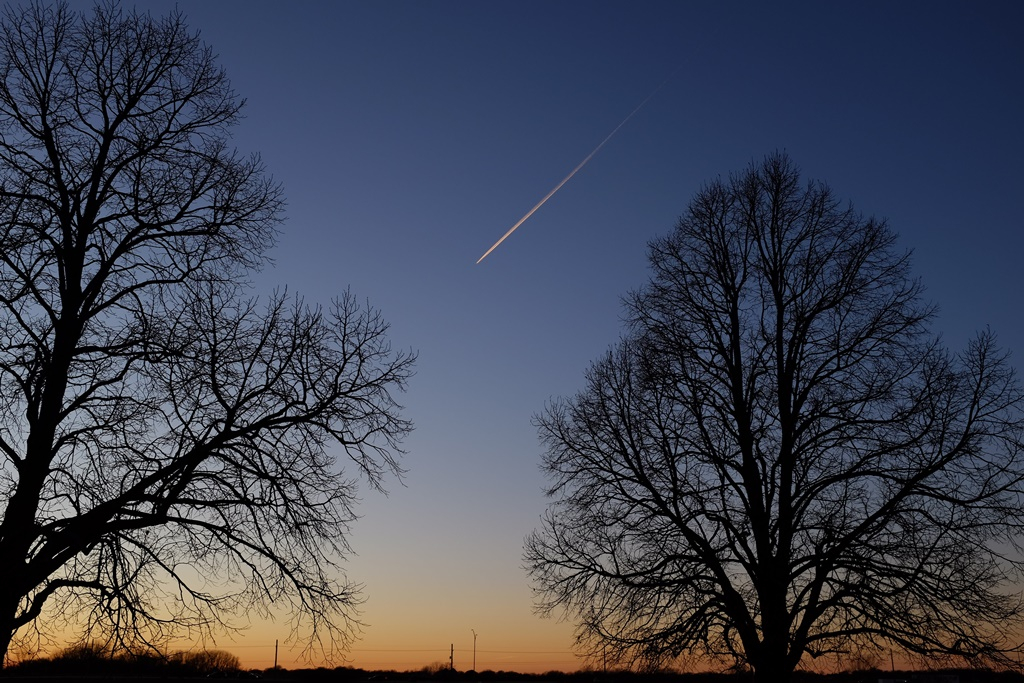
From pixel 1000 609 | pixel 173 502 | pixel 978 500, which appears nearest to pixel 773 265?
pixel 978 500

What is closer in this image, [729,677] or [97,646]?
[97,646]

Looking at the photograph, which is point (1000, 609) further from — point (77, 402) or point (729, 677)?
point (77, 402)

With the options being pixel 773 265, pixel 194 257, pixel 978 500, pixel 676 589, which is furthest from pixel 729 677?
pixel 194 257

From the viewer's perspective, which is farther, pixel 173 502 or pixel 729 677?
pixel 729 677

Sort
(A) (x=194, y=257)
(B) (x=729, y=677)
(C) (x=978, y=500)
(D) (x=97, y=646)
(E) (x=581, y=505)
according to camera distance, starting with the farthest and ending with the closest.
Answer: (E) (x=581, y=505) < (B) (x=729, y=677) < (C) (x=978, y=500) < (A) (x=194, y=257) < (D) (x=97, y=646)

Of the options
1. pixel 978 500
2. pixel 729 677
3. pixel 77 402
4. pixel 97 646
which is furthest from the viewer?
pixel 729 677

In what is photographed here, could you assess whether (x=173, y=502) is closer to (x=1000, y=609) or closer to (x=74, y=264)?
(x=74, y=264)

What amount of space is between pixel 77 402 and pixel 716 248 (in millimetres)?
12779

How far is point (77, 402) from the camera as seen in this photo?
12742 millimetres

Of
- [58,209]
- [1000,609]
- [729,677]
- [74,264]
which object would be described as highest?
[58,209]

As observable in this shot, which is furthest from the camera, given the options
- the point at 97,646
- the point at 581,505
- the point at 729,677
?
the point at 581,505

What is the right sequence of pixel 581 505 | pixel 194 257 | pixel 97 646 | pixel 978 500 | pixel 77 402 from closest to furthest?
1. pixel 97 646
2. pixel 77 402
3. pixel 194 257
4. pixel 978 500
5. pixel 581 505

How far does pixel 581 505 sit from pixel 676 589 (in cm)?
271

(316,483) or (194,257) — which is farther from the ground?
(194,257)
